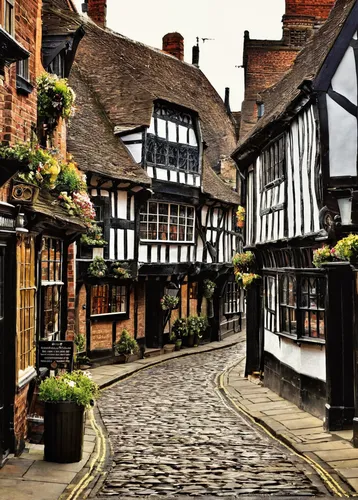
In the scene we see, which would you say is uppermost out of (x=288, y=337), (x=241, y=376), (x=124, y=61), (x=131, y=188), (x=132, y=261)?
(x=124, y=61)

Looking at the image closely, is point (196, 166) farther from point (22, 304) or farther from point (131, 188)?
point (22, 304)

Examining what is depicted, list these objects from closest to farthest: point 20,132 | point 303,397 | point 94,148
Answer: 1. point 20,132
2. point 303,397
3. point 94,148

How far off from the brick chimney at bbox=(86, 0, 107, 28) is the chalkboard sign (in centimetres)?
2294

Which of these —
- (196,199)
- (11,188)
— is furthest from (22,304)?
(196,199)

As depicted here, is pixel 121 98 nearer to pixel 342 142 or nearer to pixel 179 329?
pixel 179 329

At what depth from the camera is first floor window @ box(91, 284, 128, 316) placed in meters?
21.8

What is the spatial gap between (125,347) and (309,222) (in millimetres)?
10711

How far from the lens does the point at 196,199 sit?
26078 mm

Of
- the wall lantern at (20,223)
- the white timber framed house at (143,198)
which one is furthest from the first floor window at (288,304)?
the white timber framed house at (143,198)

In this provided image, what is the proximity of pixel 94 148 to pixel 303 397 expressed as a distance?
10.9m

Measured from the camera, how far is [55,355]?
10.1 m

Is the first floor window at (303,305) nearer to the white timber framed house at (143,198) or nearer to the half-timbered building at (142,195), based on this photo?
the half-timbered building at (142,195)

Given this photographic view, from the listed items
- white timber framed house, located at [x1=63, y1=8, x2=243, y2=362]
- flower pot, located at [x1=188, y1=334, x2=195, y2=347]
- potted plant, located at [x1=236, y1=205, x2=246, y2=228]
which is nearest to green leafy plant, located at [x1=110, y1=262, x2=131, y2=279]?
white timber framed house, located at [x1=63, y1=8, x2=243, y2=362]

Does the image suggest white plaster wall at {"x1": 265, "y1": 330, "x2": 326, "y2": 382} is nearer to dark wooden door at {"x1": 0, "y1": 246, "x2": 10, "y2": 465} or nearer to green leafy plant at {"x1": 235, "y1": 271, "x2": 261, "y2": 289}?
green leafy plant at {"x1": 235, "y1": 271, "x2": 261, "y2": 289}
